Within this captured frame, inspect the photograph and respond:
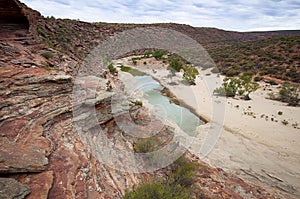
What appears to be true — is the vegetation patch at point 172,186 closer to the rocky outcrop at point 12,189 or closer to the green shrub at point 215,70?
the rocky outcrop at point 12,189

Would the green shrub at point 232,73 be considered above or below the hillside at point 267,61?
below

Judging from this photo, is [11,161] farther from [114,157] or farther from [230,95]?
[230,95]

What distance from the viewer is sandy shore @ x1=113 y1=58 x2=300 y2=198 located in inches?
285

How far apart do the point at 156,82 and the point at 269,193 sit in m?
20.0

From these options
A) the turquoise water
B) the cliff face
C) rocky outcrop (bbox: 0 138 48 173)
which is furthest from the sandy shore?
rocky outcrop (bbox: 0 138 48 173)

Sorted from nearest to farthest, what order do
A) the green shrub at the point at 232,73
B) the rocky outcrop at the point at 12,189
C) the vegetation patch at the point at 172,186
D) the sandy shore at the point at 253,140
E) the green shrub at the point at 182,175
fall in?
the rocky outcrop at the point at 12,189 < the vegetation patch at the point at 172,186 < the green shrub at the point at 182,175 < the sandy shore at the point at 253,140 < the green shrub at the point at 232,73

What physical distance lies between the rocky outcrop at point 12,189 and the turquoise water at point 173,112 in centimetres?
907

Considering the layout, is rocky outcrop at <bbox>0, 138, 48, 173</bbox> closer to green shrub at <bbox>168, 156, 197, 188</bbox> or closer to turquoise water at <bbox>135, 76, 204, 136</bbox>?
green shrub at <bbox>168, 156, 197, 188</bbox>

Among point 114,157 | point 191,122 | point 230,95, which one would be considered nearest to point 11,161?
point 114,157

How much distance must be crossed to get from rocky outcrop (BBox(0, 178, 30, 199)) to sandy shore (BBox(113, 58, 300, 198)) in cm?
705

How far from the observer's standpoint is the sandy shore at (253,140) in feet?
23.8

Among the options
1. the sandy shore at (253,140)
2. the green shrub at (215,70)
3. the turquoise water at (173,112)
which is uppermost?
the green shrub at (215,70)

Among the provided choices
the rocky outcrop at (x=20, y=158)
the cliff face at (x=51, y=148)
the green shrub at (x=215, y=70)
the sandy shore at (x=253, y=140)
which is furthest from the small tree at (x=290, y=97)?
the rocky outcrop at (x=20, y=158)

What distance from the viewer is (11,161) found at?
3439mm
